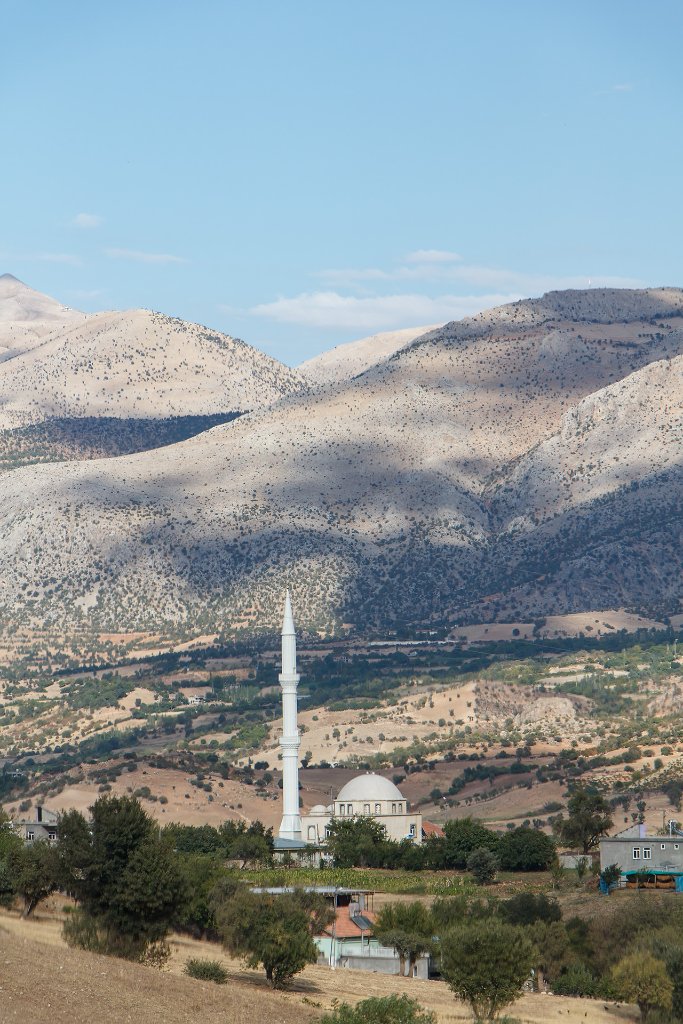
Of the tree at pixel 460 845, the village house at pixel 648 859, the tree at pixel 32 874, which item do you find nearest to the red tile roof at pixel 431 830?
the tree at pixel 460 845

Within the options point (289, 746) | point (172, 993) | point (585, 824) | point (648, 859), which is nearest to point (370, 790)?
point (289, 746)

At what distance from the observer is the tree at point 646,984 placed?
181ft

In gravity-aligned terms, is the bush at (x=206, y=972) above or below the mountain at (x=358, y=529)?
below

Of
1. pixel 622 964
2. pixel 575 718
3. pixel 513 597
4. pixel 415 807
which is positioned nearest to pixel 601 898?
pixel 622 964

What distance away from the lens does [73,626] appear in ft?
562

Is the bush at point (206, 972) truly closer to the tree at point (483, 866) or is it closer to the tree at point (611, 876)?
the tree at point (611, 876)

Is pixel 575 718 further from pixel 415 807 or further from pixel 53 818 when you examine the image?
pixel 53 818

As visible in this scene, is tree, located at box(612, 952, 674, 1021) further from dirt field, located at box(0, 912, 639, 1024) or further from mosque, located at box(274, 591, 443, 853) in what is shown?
mosque, located at box(274, 591, 443, 853)

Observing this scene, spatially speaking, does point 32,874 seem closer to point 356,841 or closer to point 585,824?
point 356,841

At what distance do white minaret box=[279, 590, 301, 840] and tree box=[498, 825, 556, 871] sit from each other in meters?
12.1

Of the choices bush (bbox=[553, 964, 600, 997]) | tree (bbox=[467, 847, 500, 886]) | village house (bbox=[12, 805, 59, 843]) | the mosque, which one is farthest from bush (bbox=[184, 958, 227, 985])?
the mosque

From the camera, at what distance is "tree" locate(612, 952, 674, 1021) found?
5528 centimetres

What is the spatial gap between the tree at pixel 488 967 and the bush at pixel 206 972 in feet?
20.2

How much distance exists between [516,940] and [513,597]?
120m
